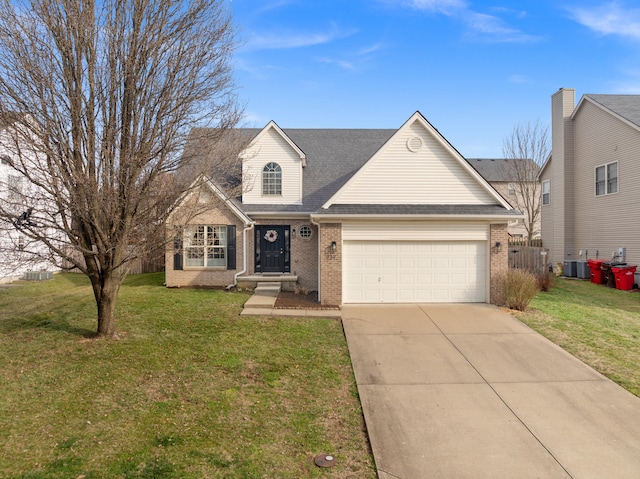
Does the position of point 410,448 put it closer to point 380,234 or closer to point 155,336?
point 155,336

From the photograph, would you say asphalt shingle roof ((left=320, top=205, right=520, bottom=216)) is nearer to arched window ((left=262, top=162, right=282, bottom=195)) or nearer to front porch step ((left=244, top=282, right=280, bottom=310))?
front porch step ((left=244, top=282, right=280, bottom=310))

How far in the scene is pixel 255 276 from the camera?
47.9ft

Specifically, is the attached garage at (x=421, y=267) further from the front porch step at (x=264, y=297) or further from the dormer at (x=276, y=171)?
the dormer at (x=276, y=171)

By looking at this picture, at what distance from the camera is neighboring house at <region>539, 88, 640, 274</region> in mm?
16500

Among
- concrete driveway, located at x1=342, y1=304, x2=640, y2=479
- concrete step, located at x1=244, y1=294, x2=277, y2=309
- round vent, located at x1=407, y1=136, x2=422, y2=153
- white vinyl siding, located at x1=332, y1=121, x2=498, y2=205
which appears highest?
round vent, located at x1=407, y1=136, x2=422, y2=153

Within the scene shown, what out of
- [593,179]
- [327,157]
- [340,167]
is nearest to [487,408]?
[340,167]

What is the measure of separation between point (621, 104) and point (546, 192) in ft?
20.3

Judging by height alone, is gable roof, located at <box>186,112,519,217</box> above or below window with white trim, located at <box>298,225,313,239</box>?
above

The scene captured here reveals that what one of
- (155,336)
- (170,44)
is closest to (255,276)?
(155,336)

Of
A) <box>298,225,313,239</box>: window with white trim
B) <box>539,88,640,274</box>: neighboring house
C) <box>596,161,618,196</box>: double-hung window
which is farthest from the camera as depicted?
<box>596,161,618,196</box>: double-hung window

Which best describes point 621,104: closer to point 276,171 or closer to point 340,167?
point 340,167

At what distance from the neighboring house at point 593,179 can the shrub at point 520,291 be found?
27.1ft

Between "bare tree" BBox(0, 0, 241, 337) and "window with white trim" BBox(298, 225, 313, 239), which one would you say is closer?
"bare tree" BBox(0, 0, 241, 337)

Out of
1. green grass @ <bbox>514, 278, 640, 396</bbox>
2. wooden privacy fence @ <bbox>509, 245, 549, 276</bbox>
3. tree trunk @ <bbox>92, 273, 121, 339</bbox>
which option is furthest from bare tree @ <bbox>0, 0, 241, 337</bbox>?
wooden privacy fence @ <bbox>509, 245, 549, 276</bbox>
